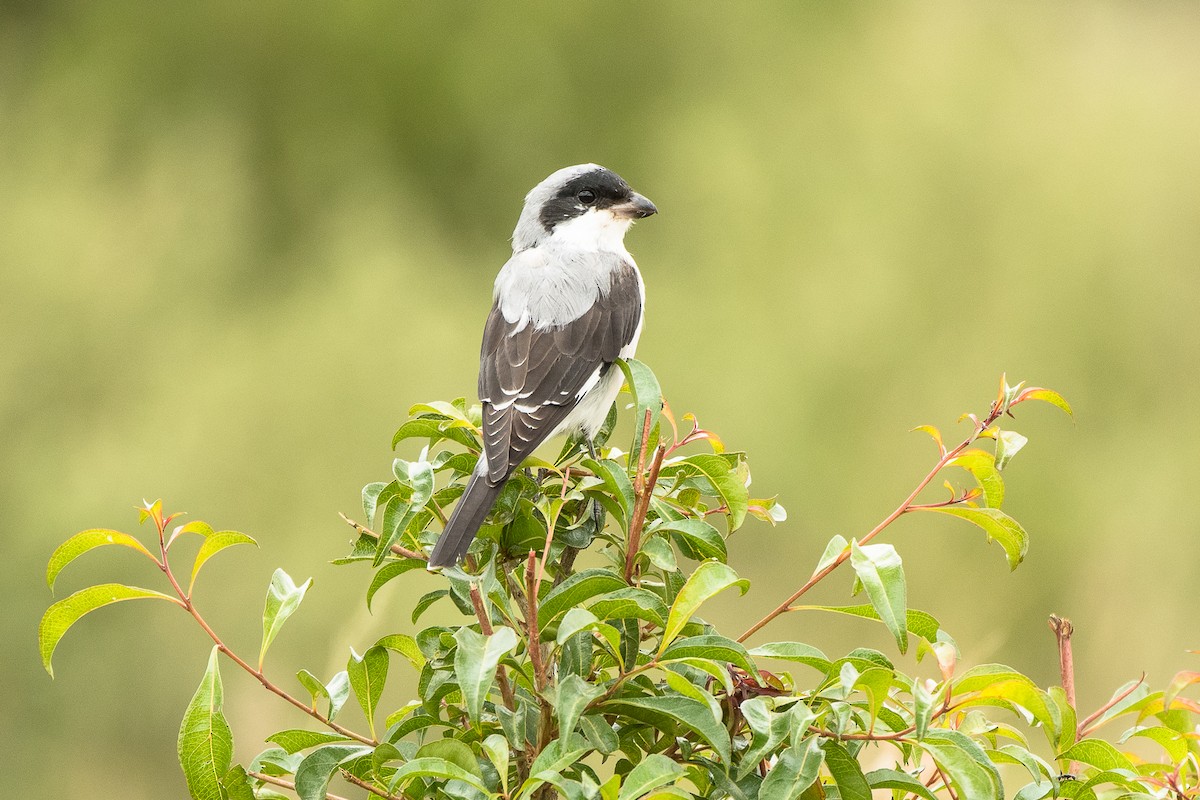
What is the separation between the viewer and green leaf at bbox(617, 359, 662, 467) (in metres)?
1.64

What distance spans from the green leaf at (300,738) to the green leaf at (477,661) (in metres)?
0.34

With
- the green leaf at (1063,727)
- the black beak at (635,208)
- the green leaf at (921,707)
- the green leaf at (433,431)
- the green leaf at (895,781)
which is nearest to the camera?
the green leaf at (921,707)

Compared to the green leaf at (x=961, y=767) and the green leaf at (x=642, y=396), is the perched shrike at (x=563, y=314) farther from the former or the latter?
the green leaf at (x=961, y=767)

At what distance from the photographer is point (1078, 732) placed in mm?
1573

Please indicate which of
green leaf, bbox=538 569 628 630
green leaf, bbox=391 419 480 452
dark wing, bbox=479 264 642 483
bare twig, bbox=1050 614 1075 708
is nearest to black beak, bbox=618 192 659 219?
dark wing, bbox=479 264 642 483

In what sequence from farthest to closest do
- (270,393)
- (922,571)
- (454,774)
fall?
(270,393), (922,571), (454,774)

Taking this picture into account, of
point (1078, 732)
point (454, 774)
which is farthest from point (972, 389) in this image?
point (454, 774)

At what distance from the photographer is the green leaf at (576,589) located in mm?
1400

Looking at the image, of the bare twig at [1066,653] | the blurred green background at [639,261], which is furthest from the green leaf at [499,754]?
the blurred green background at [639,261]

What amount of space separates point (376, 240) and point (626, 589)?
6134 millimetres

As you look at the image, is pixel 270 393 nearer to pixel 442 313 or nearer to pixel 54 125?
pixel 442 313

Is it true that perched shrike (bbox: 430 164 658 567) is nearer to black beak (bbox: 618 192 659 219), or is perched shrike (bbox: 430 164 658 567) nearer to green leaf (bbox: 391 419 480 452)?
black beak (bbox: 618 192 659 219)

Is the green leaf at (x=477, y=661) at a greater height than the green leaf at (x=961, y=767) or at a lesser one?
greater

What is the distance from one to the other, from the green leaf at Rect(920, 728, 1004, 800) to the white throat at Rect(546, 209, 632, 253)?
6.85ft
